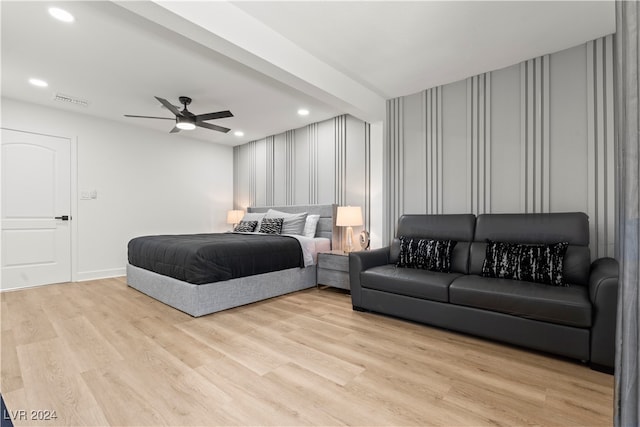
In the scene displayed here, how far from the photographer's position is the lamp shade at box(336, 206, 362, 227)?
411 cm

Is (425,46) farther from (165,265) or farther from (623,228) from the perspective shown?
(165,265)

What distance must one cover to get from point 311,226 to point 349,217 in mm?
786

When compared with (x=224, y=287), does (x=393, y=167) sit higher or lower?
higher

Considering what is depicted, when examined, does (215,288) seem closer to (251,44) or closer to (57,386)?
(57,386)

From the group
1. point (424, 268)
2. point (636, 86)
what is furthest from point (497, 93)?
point (636, 86)

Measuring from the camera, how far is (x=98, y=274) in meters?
4.77

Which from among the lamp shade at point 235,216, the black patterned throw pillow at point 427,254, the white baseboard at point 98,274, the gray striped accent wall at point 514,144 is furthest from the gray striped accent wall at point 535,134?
the white baseboard at point 98,274

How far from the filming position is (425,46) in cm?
280

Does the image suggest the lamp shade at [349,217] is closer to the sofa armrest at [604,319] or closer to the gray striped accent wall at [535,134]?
the gray striped accent wall at [535,134]

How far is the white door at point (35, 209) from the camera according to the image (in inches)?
159

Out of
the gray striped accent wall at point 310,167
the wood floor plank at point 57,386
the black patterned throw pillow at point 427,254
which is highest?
the gray striped accent wall at point 310,167

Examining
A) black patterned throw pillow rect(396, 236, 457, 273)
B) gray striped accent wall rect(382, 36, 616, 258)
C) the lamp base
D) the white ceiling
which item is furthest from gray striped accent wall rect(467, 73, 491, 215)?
the lamp base

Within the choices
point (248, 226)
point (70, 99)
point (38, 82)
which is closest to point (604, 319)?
point (248, 226)

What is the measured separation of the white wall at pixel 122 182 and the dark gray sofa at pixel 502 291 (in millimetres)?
4100
